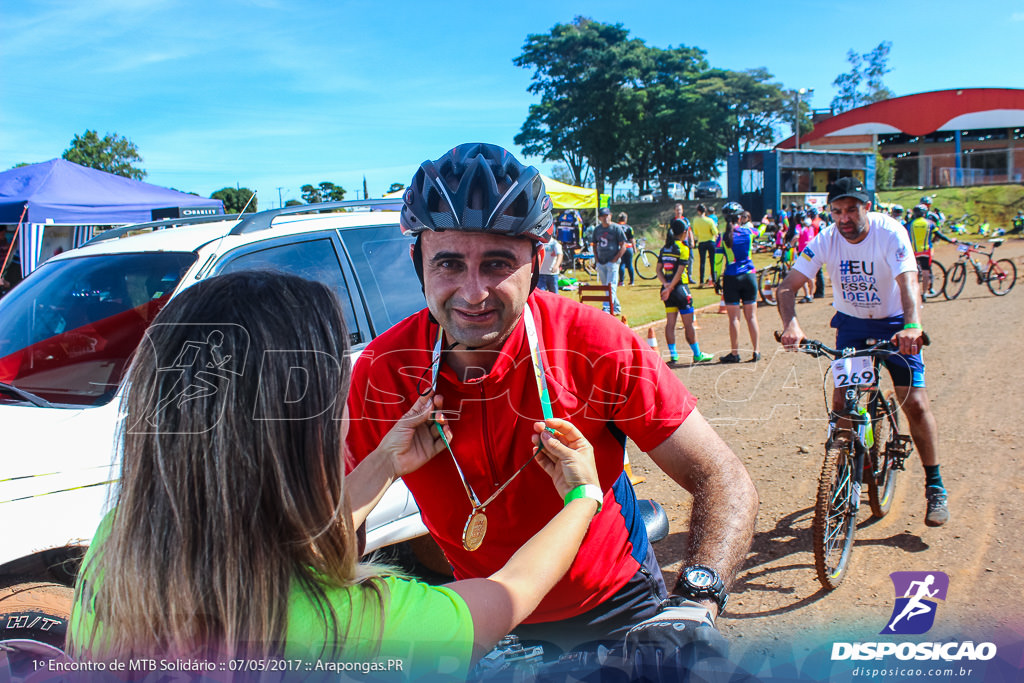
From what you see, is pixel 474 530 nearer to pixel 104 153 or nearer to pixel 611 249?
pixel 611 249

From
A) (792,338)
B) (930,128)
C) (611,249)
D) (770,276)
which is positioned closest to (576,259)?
(770,276)

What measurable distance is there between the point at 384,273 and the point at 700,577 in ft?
8.93

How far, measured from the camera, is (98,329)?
3355 mm

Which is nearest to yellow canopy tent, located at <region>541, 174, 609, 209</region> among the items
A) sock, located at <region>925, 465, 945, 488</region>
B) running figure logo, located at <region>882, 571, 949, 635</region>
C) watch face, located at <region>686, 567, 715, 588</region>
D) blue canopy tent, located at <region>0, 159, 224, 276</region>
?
blue canopy tent, located at <region>0, 159, 224, 276</region>

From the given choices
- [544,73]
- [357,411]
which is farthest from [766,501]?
[544,73]

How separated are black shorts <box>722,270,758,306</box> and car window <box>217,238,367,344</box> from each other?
7058mm

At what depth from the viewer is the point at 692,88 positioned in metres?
50.6

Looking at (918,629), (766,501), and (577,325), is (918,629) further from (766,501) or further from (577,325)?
(577,325)

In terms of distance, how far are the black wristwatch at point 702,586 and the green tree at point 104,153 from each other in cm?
3600

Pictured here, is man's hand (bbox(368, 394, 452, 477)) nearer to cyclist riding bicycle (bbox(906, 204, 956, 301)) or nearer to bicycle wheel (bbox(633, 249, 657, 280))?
cyclist riding bicycle (bbox(906, 204, 956, 301))

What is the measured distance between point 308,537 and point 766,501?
180 inches

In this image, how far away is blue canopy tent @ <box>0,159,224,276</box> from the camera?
938 cm

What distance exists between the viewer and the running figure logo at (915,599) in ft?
10.8

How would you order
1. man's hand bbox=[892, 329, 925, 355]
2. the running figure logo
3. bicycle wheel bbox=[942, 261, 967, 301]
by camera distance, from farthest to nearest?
1. bicycle wheel bbox=[942, 261, 967, 301]
2. man's hand bbox=[892, 329, 925, 355]
3. the running figure logo
